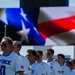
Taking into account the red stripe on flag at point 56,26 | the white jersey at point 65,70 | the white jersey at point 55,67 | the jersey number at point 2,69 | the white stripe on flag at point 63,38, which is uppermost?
the red stripe on flag at point 56,26

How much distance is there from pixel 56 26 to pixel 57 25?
0.18 feet

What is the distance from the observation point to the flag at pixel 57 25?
15273 mm

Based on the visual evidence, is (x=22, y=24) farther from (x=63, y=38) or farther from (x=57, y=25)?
(x=63, y=38)

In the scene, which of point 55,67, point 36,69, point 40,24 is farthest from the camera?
point 40,24

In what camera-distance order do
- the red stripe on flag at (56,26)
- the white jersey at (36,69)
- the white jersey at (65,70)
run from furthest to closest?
the red stripe on flag at (56,26) < the white jersey at (65,70) < the white jersey at (36,69)

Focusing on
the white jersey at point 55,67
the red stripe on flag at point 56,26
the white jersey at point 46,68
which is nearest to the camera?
the white jersey at point 46,68

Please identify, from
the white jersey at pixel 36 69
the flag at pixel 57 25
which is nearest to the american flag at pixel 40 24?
the flag at pixel 57 25

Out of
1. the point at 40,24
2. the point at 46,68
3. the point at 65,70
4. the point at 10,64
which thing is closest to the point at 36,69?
the point at 46,68

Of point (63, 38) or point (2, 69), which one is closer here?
point (2, 69)

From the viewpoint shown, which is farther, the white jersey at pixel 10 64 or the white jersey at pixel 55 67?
the white jersey at pixel 55 67

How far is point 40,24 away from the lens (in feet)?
51.2

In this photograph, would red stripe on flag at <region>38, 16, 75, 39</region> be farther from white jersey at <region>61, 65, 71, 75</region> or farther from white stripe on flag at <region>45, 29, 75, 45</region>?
white jersey at <region>61, 65, 71, 75</region>

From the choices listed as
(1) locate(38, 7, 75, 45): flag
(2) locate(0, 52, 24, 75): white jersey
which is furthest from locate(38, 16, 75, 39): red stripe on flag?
(2) locate(0, 52, 24, 75): white jersey

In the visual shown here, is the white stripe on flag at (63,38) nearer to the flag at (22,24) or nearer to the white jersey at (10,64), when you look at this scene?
the flag at (22,24)
